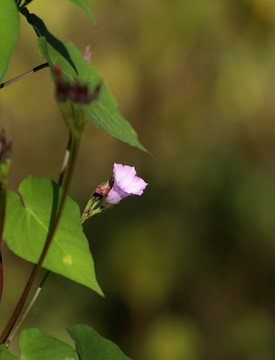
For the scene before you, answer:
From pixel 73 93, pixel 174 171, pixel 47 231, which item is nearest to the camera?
pixel 73 93

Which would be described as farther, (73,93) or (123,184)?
(123,184)

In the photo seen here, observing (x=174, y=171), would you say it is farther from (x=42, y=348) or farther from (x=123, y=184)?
(x=42, y=348)

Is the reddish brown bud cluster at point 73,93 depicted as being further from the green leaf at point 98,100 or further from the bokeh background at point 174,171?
the bokeh background at point 174,171

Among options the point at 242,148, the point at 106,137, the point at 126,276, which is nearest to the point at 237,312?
the point at 126,276

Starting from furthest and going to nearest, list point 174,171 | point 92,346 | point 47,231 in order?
point 174,171
point 92,346
point 47,231

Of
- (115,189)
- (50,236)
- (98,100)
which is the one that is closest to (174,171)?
(115,189)

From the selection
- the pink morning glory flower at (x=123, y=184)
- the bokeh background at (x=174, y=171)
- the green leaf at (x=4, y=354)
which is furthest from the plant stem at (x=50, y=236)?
the bokeh background at (x=174, y=171)
